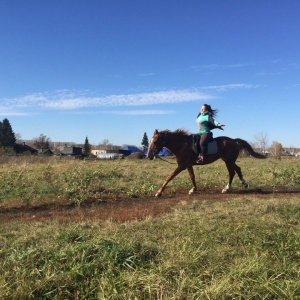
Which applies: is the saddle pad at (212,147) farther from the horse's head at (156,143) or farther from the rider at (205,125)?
the horse's head at (156,143)

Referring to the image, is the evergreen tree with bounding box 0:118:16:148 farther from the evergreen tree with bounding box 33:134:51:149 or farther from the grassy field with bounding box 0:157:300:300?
the grassy field with bounding box 0:157:300:300

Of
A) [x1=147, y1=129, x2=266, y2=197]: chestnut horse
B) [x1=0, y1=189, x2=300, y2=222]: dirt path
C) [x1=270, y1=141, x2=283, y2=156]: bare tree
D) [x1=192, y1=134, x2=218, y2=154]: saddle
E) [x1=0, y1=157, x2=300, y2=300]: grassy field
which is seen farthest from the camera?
[x1=270, y1=141, x2=283, y2=156]: bare tree

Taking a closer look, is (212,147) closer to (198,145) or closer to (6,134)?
(198,145)


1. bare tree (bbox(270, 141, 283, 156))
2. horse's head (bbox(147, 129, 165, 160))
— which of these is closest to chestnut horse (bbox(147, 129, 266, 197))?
horse's head (bbox(147, 129, 165, 160))

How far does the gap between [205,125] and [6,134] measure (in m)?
80.2

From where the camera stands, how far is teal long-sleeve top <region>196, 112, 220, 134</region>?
11.8m

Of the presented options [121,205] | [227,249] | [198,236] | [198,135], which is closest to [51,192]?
[121,205]

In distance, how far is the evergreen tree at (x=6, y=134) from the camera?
80706 millimetres

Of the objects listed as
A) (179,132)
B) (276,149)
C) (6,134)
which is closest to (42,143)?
(6,134)

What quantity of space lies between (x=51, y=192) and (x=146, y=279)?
288 inches

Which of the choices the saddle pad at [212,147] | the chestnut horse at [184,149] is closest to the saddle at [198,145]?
the saddle pad at [212,147]

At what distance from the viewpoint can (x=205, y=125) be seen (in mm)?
11898

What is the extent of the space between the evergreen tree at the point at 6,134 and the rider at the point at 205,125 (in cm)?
7623

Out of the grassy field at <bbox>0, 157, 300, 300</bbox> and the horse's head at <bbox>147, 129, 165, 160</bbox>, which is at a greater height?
the horse's head at <bbox>147, 129, 165, 160</bbox>
